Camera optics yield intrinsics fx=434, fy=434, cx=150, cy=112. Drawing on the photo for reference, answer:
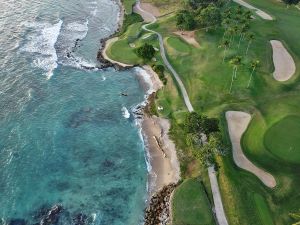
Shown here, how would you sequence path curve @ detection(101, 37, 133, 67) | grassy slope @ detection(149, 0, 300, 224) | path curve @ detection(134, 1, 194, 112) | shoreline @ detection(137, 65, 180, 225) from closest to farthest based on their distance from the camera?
shoreline @ detection(137, 65, 180, 225), grassy slope @ detection(149, 0, 300, 224), path curve @ detection(134, 1, 194, 112), path curve @ detection(101, 37, 133, 67)

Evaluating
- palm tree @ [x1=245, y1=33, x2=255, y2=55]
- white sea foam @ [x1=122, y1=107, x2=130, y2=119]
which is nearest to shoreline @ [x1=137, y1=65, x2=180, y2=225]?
white sea foam @ [x1=122, y1=107, x2=130, y2=119]

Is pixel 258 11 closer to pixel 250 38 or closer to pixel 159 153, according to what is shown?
pixel 250 38

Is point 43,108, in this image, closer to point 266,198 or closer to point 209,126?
point 209,126

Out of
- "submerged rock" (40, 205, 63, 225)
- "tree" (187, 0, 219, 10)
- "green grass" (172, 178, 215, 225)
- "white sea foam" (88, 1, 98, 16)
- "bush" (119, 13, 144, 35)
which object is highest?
"green grass" (172, 178, 215, 225)

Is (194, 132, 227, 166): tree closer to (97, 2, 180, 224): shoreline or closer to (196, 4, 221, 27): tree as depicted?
(97, 2, 180, 224): shoreline

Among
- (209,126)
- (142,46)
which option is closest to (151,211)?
(209,126)

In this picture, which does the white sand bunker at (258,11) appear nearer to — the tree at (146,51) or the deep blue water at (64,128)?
the tree at (146,51)

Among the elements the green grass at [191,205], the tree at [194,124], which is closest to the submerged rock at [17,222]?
the green grass at [191,205]

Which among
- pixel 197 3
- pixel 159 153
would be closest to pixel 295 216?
pixel 159 153
